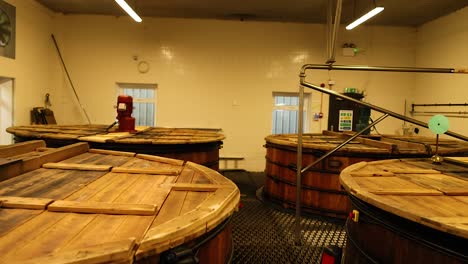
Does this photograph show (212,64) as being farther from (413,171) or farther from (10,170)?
(10,170)

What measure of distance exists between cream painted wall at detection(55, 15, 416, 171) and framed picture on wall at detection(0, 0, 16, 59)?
1.37 meters

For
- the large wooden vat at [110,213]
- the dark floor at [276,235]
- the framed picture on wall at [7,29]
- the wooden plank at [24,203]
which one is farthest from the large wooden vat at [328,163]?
the framed picture on wall at [7,29]

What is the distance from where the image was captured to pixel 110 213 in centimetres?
115

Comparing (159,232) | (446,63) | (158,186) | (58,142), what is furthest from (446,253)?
(446,63)

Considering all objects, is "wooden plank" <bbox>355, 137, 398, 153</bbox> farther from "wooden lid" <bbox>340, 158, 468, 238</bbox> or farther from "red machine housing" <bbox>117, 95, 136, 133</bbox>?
"red machine housing" <bbox>117, 95, 136, 133</bbox>

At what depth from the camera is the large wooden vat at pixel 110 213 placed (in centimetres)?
87

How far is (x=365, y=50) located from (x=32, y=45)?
Result: 7.35 m

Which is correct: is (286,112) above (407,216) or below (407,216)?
above

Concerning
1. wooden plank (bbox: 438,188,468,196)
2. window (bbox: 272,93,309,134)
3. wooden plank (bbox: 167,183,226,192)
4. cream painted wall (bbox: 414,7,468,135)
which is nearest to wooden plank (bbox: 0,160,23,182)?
wooden plank (bbox: 167,183,226,192)

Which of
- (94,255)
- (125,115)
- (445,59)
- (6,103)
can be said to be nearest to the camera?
(94,255)

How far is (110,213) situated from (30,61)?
6.62m

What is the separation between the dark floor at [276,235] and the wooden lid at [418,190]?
1.18m

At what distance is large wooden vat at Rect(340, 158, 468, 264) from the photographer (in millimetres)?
1169

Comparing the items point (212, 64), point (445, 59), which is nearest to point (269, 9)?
point (212, 64)
